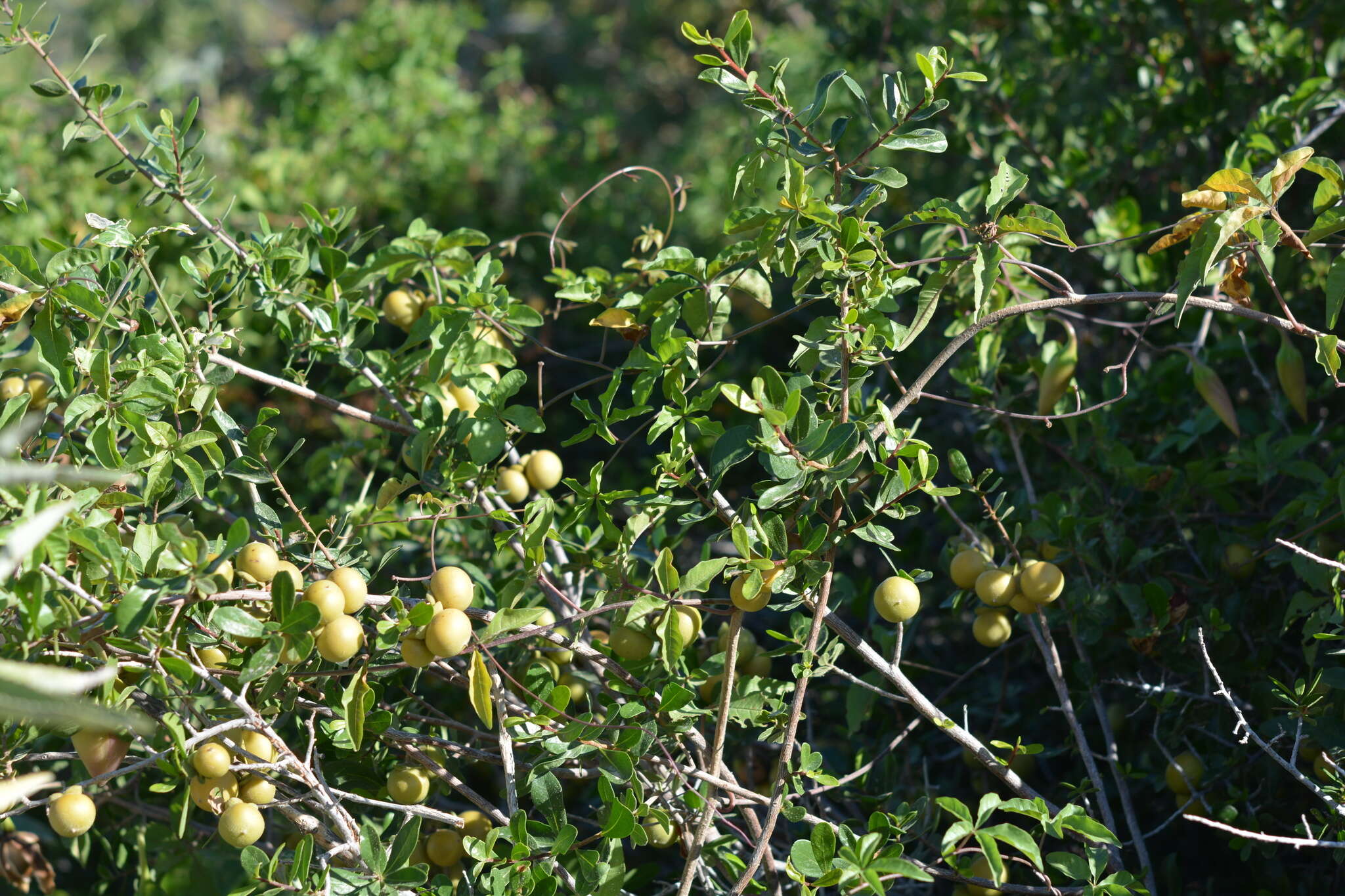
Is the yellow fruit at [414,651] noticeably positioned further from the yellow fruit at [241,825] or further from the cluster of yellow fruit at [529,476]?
the cluster of yellow fruit at [529,476]

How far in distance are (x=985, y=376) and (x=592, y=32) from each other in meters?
8.00

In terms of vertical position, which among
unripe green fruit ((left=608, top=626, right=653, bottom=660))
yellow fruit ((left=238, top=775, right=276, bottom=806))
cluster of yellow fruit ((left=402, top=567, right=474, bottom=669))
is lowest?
yellow fruit ((left=238, top=775, right=276, bottom=806))

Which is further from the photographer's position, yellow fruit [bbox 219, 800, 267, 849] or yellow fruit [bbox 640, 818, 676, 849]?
yellow fruit [bbox 640, 818, 676, 849]

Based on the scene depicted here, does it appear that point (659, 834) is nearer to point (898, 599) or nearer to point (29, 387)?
point (898, 599)

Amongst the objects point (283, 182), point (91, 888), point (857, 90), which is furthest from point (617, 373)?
point (283, 182)

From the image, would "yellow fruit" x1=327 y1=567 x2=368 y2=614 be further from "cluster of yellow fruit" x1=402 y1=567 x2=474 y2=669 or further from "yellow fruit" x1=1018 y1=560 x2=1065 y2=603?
"yellow fruit" x1=1018 y1=560 x2=1065 y2=603

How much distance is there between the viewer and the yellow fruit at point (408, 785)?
52.5 inches

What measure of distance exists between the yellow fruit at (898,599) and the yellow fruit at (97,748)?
0.90 meters

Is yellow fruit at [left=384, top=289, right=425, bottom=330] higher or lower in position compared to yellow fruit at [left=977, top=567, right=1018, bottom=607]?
higher

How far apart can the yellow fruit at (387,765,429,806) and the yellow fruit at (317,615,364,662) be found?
28 centimetres

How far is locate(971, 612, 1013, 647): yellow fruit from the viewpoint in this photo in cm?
148

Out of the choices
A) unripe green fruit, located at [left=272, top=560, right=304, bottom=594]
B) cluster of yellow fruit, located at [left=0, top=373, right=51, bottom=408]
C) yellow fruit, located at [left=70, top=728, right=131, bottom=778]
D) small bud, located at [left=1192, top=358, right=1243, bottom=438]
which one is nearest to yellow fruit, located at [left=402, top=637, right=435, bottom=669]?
unripe green fruit, located at [left=272, top=560, right=304, bottom=594]

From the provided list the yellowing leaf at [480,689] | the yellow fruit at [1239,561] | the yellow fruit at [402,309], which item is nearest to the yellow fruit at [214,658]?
the yellowing leaf at [480,689]

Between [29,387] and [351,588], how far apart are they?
0.67 meters
